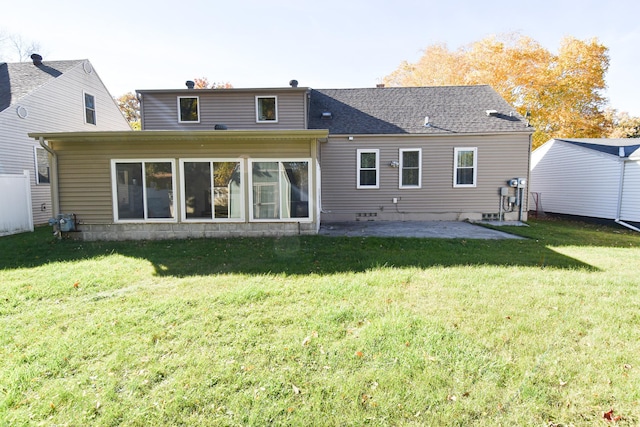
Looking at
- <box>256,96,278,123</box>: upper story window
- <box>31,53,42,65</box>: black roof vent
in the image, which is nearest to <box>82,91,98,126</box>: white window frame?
<box>31,53,42,65</box>: black roof vent

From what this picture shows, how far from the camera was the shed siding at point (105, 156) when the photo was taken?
789cm

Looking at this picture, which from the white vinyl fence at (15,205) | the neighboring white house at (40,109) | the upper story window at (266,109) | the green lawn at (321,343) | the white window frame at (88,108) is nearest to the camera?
the green lawn at (321,343)

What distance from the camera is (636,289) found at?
4.45m

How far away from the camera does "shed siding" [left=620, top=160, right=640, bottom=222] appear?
11.0 meters

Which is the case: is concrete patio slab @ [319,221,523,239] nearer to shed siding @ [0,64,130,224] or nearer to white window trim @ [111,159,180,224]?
white window trim @ [111,159,180,224]

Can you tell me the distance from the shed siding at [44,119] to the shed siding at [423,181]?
10018 mm

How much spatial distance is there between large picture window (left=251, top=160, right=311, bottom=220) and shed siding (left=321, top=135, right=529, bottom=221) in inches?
131

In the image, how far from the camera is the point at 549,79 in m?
17.6

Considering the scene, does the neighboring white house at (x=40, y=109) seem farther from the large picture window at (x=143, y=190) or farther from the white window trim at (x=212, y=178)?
the white window trim at (x=212, y=178)

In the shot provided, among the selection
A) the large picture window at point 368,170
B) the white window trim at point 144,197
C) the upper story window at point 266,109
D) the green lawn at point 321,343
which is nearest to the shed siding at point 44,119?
the white window trim at point 144,197

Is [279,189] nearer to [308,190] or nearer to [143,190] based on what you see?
[308,190]

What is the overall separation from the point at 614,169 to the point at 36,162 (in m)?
20.8

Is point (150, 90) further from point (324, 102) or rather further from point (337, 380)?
point (337, 380)

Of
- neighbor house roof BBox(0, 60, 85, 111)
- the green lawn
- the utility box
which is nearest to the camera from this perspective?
the green lawn
